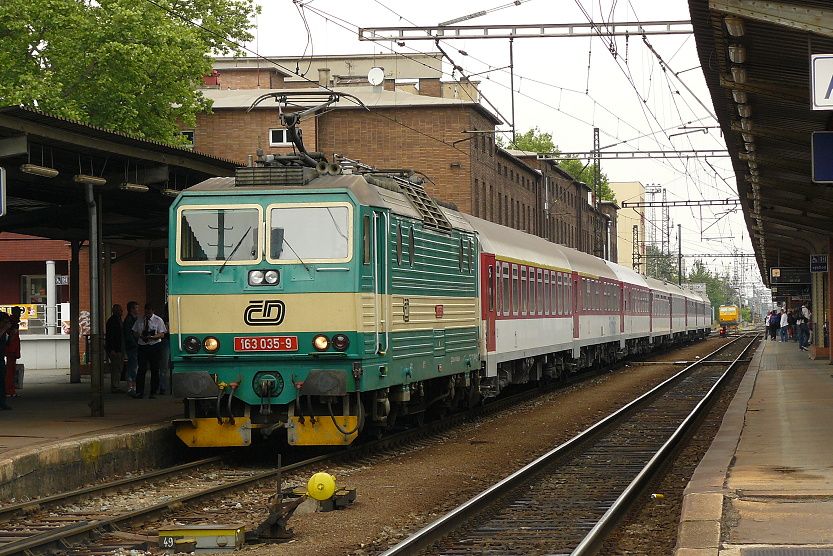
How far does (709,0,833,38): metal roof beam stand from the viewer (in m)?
10.4

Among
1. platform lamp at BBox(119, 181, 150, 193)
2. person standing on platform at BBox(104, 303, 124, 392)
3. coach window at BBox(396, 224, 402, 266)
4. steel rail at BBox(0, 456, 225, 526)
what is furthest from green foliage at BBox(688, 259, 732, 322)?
steel rail at BBox(0, 456, 225, 526)

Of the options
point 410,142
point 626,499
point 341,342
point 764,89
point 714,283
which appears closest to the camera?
point 626,499

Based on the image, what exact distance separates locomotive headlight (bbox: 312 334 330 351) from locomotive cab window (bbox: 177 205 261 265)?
116 cm

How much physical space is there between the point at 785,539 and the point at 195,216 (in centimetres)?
776

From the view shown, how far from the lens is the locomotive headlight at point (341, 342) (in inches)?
526

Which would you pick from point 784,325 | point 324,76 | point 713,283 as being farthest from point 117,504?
point 713,283

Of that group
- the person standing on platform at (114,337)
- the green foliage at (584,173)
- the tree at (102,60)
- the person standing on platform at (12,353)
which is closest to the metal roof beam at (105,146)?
the person standing on platform at (114,337)

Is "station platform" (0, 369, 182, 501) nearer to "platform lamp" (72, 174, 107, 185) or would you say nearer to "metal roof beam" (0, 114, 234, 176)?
"platform lamp" (72, 174, 107, 185)

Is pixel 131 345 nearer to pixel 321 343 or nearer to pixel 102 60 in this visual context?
pixel 321 343

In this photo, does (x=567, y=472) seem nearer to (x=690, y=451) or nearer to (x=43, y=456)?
(x=690, y=451)

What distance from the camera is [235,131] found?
53031 mm

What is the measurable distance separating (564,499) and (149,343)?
33.2ft

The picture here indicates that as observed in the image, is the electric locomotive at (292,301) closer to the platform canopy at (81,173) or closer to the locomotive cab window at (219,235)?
the locomotive cab window at (219,235)

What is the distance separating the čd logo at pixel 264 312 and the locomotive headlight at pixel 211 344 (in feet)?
1.23
